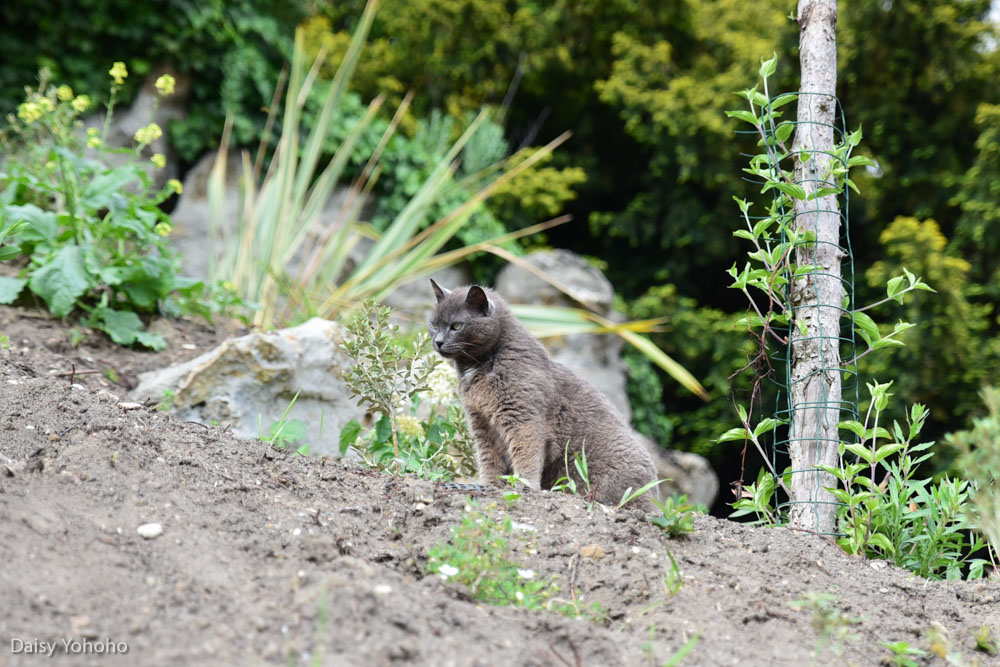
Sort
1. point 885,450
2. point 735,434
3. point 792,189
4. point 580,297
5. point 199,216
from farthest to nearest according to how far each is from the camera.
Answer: point 199,216
point 580,297
point 735,434
point 792,189
point 885,450

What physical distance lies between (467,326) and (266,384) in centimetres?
118

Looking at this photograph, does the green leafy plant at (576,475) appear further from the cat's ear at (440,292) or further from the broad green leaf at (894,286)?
the broad green leaf at (894,286)

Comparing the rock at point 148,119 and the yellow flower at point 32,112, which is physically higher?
the rock at point 148,119

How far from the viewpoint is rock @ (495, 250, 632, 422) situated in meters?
7.60

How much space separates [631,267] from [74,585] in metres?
8.32

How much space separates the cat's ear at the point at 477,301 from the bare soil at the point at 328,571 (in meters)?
1.02

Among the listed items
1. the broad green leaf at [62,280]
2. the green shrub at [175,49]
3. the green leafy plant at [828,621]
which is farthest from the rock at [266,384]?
the green shrub at [175,49]

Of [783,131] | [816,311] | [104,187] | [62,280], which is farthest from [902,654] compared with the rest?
[104,187]

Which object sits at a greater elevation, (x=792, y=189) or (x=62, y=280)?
(x=792, y=189)

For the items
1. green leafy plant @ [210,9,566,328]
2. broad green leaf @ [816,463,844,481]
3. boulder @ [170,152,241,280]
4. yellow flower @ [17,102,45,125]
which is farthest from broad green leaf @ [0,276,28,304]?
broad green leaf @ [816,463,844,481]

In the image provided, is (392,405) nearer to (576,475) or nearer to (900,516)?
(576,475)

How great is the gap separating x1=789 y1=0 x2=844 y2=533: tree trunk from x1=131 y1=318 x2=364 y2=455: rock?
210 centimetres

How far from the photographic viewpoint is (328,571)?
2.12m

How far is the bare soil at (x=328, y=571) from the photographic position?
→ 5.94ft
